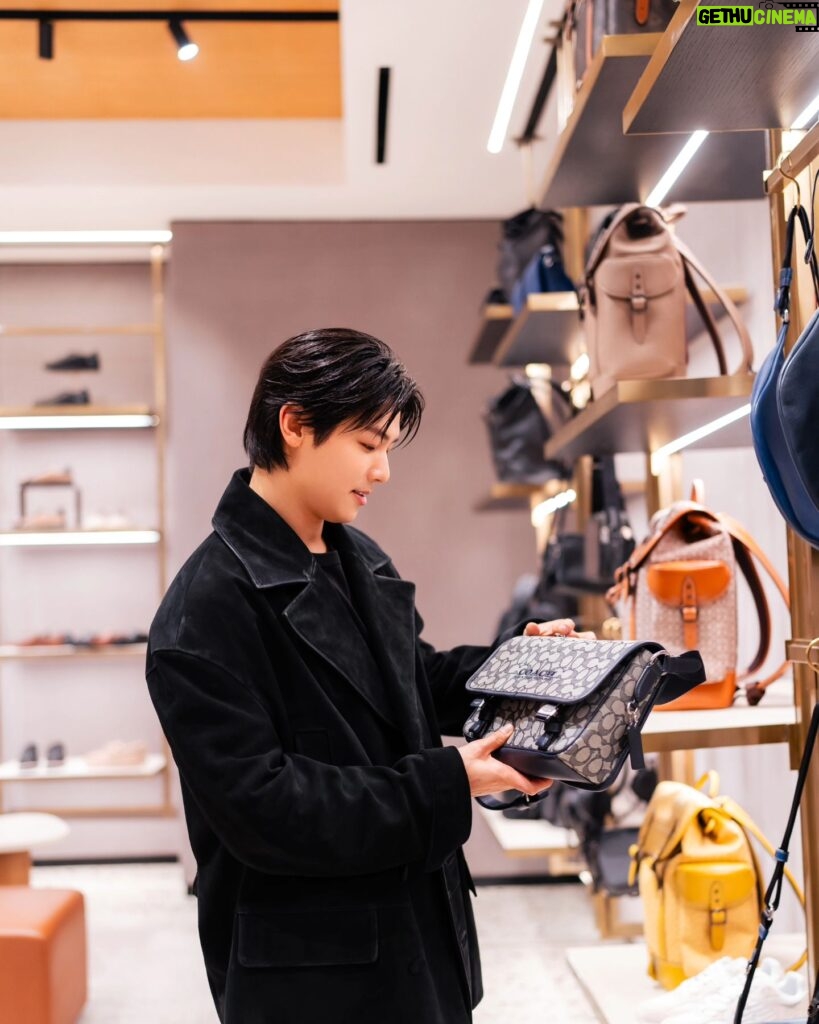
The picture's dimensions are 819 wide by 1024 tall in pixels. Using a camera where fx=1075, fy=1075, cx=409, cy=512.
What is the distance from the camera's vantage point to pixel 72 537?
18.3 feet

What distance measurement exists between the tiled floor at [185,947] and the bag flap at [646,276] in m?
2.29

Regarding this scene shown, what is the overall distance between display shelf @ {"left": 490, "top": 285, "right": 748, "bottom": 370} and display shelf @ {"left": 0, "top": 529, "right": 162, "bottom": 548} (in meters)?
2.57

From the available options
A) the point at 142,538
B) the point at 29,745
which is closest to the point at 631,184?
the point at 142,538

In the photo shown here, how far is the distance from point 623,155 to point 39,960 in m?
2.62

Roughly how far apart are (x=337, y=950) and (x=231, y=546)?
54 centimetres

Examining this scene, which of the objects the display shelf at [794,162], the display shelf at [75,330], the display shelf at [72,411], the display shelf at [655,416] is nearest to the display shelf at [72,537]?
the display shelf at [72,411]

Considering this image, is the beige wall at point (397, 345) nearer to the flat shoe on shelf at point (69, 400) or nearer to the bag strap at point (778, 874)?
the flat shoe on shelf at point (69, 400)

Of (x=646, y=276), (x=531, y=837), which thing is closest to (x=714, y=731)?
(x=646, y=276)

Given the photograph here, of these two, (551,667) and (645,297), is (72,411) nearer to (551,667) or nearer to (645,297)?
(645,297)

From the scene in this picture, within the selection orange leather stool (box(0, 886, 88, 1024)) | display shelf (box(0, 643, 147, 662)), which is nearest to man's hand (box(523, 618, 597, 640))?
orange leather stool (box(0, 886, 88, 1024))

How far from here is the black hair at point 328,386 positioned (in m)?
1.44

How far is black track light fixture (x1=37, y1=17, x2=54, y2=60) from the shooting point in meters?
3.97

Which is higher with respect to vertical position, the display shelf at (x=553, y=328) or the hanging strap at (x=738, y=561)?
the display shelf at (x=553, y=328)

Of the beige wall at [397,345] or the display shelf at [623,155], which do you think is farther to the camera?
the beige wall at [397,345]
